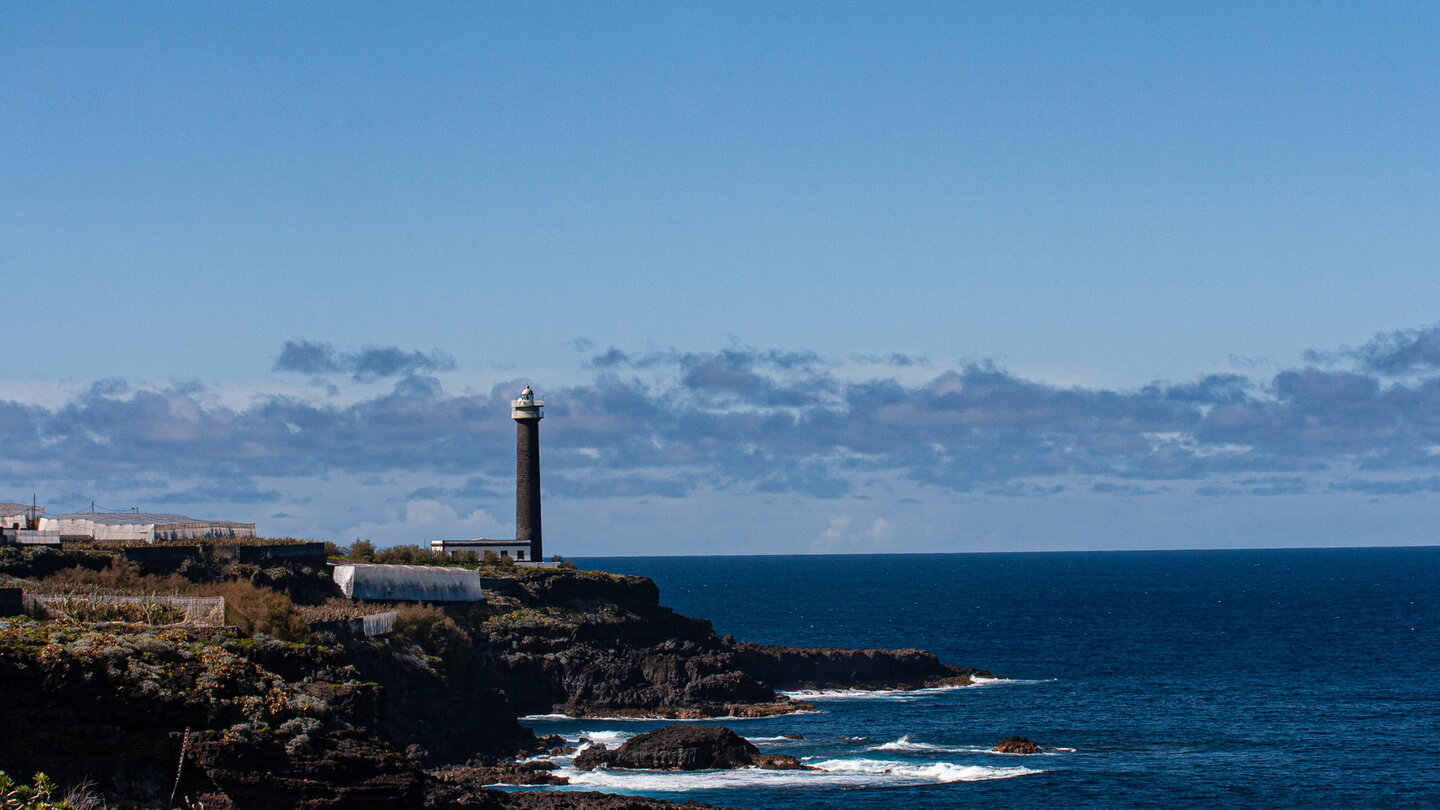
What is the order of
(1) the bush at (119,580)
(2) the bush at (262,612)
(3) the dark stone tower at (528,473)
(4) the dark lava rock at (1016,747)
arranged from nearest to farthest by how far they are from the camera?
(2) the bush at (262,612)
(1) the bush at (119,580)
(4) the dark lava rock at (1016,747)
(3) the dark stone tower at (528,473)

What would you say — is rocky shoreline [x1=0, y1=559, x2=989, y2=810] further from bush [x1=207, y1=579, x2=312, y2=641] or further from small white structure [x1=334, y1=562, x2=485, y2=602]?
small white structure [x1=334, y1=562, x2=485, y2=602]

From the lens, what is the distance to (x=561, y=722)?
93812 mm

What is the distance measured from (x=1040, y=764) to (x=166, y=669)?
50.1 meters

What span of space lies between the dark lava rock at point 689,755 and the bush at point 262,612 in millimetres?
16255

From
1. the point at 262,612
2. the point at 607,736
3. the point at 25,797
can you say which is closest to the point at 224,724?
the point at 25,797

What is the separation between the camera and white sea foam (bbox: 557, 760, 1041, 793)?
2726 inches

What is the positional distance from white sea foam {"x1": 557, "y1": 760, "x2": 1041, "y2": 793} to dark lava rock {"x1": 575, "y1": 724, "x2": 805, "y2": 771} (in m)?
0.86

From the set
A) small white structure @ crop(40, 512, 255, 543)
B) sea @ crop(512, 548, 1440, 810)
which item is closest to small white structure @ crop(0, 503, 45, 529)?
small white structure @ crop(40, 512, 255, 543)

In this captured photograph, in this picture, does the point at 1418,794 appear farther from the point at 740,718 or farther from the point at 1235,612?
the point at 1235,612

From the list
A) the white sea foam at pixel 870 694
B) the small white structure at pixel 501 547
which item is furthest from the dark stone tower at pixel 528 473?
the white sea foam at pixel 870 694

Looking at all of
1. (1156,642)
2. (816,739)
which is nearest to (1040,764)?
(816,739)

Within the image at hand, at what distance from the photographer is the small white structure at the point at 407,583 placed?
88.6 metres

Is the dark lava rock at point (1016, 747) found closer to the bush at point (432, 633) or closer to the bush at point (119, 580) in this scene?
the bush at point (432, 633)

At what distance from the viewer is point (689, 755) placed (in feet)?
244
